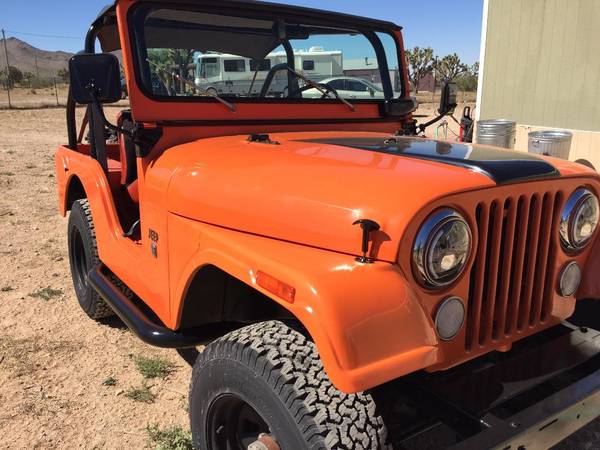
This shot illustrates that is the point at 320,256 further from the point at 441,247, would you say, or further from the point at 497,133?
the point at 497,133

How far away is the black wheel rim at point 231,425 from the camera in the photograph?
1937mm

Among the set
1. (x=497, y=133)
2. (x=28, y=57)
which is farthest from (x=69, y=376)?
(x=28, y=57)

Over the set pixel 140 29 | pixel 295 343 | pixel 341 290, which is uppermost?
pixel 140 29

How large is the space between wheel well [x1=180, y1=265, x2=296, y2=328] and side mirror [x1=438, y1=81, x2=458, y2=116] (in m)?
1.90

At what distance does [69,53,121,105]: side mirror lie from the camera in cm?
240

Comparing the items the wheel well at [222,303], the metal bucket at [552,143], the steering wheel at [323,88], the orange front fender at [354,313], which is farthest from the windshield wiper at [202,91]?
the metal bucket at [552,143]

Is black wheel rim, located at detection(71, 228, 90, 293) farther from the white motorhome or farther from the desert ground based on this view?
the white motorhome

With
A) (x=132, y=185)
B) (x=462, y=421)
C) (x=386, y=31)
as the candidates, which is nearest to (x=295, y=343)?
(x=462, y=421)

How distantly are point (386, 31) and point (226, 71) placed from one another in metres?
1.20

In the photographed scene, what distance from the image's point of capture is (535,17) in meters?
8.37

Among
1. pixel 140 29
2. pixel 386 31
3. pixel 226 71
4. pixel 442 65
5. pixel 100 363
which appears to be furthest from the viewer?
pixel 442 65

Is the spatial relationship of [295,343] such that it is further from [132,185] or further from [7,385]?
[7,385]

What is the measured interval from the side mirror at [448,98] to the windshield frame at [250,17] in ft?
0.94

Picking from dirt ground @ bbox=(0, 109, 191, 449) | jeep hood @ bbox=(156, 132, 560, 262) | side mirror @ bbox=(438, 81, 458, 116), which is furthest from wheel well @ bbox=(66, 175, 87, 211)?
side mirror @ bbox=(438, 81, 458, 116)
